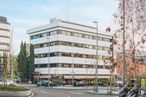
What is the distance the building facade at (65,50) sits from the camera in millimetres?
112500

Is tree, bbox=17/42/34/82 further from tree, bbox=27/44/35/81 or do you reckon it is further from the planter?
the planter

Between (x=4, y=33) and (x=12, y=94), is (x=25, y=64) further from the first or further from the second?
(x=12, y=94)

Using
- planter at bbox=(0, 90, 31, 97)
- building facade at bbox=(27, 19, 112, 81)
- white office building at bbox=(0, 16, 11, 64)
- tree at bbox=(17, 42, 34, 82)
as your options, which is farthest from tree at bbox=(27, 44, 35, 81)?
planter at bbox=(0, 90, 31, 97)

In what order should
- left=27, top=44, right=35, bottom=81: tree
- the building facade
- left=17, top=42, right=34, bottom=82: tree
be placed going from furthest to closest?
left=27, top=44, right=35, bottom=81: tree < left=17, top=42, right=34, bottom=82: tree < the building facade

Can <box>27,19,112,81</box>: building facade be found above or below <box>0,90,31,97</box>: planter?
above

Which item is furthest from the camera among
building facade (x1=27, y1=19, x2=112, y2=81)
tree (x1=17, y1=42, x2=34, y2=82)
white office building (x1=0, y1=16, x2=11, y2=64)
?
white office building (x1=0, y1=16, x2=11, y2=64)

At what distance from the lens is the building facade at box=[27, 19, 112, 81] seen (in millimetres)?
112500

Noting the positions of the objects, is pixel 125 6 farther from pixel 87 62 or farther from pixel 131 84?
pixel 87 62

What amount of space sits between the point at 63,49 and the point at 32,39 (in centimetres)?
1894

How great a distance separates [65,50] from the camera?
4491 inches

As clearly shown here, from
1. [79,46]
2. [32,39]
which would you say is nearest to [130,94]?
[79,46]

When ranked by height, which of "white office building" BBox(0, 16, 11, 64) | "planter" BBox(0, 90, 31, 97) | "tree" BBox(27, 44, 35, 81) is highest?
"white office building" BBox(0, 16, 11, 64)

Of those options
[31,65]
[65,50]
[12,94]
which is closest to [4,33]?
[31,65]

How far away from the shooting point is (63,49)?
113 meters
